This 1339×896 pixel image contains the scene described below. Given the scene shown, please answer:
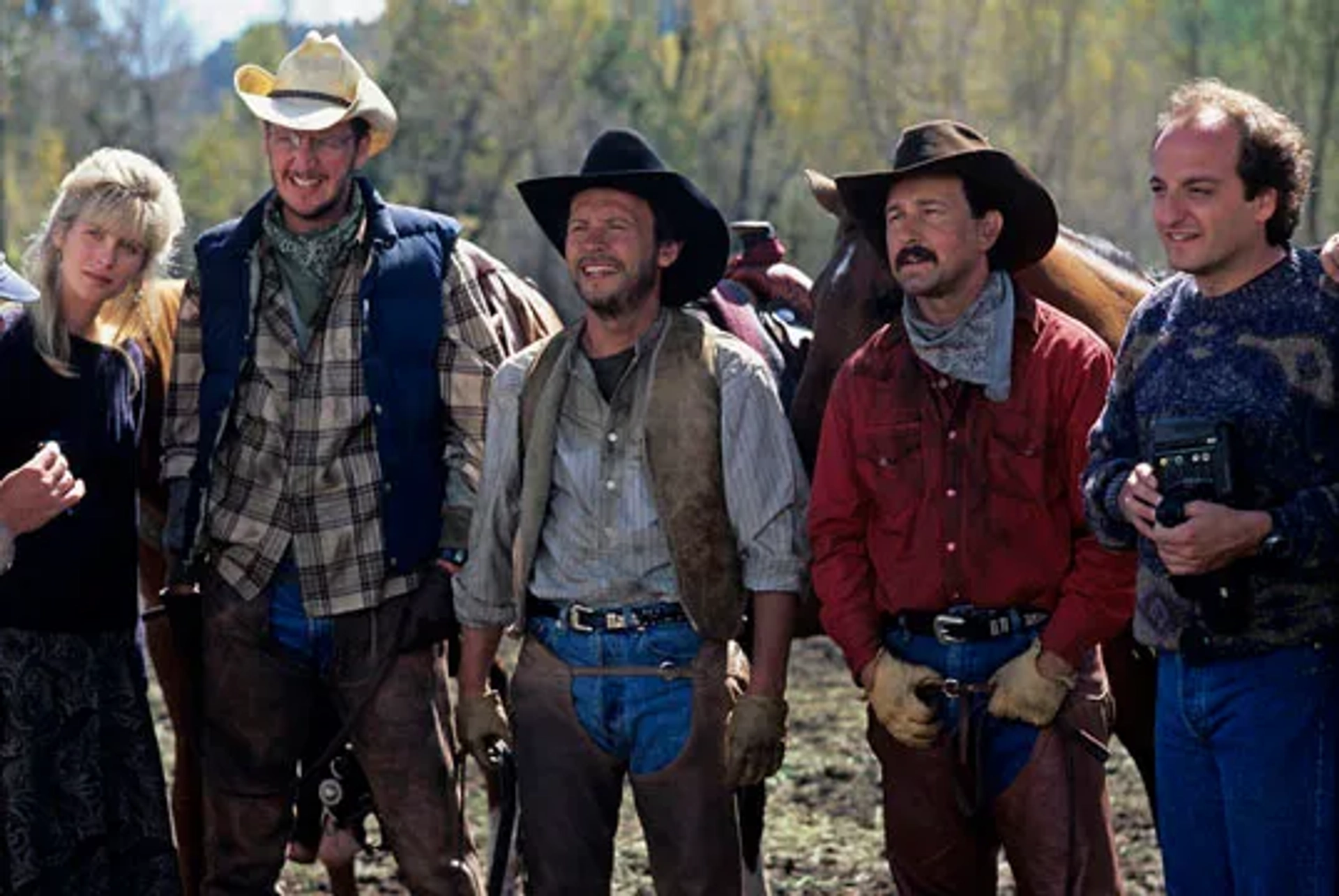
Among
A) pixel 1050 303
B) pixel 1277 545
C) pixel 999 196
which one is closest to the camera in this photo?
pixel 1277 545

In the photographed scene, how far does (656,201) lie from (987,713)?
1371 mm

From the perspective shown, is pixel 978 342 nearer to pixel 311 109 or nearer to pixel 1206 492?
pixel 1206 492

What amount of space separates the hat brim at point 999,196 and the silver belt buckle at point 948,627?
2.58ft

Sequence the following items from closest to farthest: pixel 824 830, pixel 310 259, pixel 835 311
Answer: pixel 310 259, pixel 835 311, pixel 824 830

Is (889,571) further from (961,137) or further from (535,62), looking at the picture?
(535,62)

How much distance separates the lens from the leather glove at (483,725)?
480 cm

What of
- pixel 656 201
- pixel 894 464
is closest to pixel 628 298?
pixel 656 201

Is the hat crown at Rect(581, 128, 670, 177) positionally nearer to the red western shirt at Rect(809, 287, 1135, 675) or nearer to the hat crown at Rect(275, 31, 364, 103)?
the red western shirt at Rect(809, 287, 1135, 675)

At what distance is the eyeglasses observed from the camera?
5.11 metres

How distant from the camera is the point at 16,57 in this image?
45.2m

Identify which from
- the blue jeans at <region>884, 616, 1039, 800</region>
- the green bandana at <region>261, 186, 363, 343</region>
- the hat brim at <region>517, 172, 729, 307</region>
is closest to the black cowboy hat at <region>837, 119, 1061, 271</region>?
the hat brim at <region>517, 172, 729, 307</region>

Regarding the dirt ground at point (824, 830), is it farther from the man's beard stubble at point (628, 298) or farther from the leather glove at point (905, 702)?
the man's beard stubble at point (628, 298)

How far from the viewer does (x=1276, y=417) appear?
382 centimetres

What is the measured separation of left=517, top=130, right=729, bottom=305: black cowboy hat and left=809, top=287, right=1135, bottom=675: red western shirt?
1.84 ft
